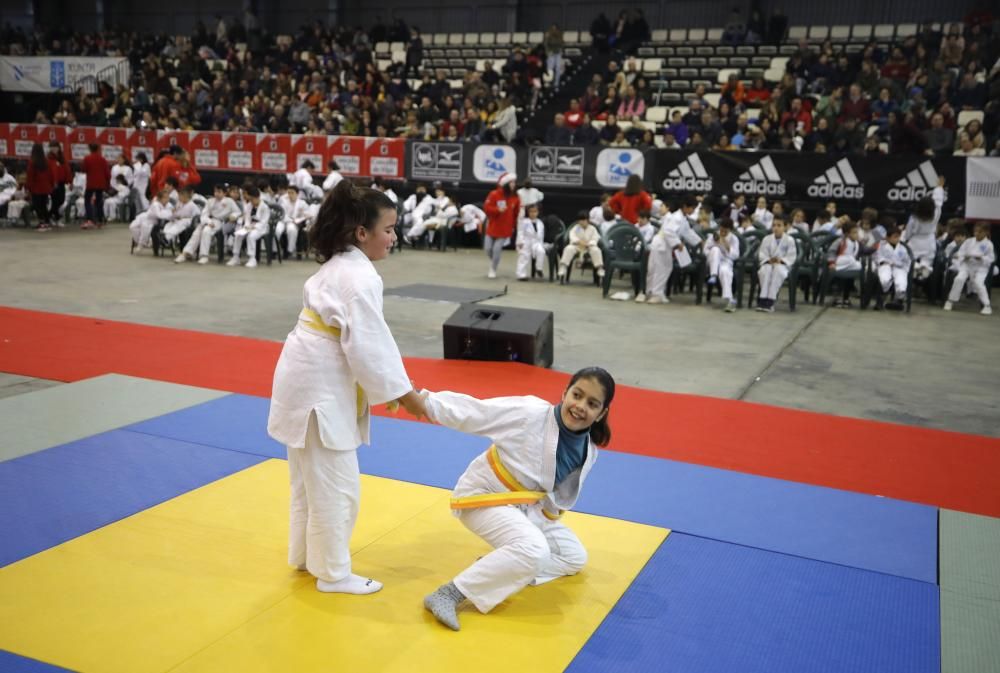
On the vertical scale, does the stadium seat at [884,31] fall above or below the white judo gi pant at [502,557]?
above

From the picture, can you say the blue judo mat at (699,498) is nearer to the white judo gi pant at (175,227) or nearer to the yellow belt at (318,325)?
the yellow belt at (318,325)

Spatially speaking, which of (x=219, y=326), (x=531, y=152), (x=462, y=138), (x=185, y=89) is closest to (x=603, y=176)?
(x=531, y=152)

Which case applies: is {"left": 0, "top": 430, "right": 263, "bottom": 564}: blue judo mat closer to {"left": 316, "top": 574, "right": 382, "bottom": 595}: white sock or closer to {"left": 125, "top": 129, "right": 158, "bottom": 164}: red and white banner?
{"left": 316, "top": 574, "right": 382, "bottom": 595}: white sock

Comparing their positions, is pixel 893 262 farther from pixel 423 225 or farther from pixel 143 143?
pixel 143 143

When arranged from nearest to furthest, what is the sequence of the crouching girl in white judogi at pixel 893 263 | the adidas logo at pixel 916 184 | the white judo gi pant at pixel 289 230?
the crouching girl in white judogi at pixel 893 263 < the adidas logo at pixel 916 184 < the white judo gi pant at pixel 289 230

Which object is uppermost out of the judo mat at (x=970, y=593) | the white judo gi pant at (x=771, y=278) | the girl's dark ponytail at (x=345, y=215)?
the girl's dark ponytail at (x=345, y=215)

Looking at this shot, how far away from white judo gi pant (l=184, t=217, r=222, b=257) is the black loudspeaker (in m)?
7.60

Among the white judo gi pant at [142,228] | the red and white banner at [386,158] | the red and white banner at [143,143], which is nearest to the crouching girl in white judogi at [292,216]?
the white judo gi pant at [142,228]

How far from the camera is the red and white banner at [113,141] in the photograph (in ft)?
72.1

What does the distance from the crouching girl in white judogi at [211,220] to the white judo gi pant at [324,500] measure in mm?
11450

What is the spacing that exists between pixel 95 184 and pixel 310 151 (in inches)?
180

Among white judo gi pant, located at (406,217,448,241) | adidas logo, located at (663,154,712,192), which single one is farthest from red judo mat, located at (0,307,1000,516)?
adidas logo, located at (663,154,712,192)

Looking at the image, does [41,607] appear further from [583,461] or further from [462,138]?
[462,138]

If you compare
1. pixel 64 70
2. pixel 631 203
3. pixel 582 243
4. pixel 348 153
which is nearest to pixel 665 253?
pixel 582 243
